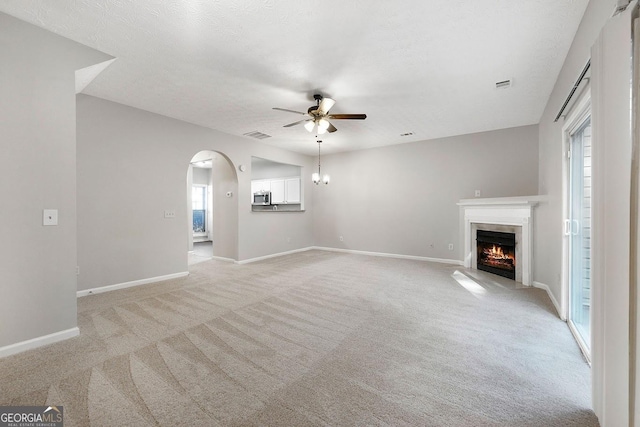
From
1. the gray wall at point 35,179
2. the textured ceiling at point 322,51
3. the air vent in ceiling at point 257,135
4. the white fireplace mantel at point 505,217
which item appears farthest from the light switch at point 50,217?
the white fireplace mantel at point 505,217

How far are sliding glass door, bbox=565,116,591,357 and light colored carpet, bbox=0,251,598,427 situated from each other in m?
0.23

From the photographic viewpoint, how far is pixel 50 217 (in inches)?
93.4

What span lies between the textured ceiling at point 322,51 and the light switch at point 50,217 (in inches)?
66.3

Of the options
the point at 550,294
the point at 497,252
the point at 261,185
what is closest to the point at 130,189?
the point at 261,185

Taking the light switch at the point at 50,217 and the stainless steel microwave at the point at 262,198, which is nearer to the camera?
the light switch at the point at 50,217

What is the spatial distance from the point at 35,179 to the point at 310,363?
9.51ft

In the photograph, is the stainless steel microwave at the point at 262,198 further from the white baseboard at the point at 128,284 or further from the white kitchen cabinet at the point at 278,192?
the white baseboard at the point at 128,284

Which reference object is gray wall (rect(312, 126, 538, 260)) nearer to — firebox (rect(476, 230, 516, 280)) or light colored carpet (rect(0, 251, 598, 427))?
firebox (rect(476, 230, 516, 280))

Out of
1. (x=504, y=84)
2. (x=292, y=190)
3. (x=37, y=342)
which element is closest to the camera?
(x=37, y=342)

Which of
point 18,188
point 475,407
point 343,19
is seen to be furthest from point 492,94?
point 18,188

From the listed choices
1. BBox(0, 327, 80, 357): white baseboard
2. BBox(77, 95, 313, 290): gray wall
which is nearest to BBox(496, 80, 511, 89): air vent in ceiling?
BBox(77, 95, 313, 290): gray wall

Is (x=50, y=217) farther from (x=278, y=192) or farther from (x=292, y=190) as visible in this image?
(x=278, y=192)

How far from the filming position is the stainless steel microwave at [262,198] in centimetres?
891

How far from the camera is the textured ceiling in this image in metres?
2.12
